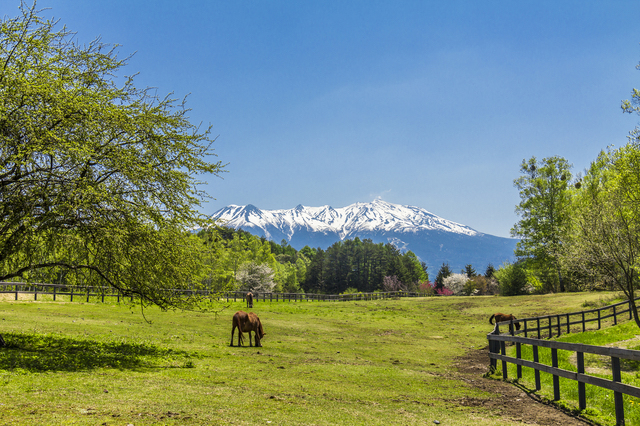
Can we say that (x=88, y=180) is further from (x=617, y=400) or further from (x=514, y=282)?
(x=514, y=282)

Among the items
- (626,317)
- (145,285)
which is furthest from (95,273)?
(626,317)

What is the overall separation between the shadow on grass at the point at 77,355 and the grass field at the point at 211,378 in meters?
0.03

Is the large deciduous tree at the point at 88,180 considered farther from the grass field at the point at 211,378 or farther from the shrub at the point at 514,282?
the shrub at the point at 514,282

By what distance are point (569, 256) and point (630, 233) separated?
3.48 meters

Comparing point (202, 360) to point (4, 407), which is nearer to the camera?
point (4, 407)

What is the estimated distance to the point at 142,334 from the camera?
1759 centimetres

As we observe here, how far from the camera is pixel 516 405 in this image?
9.19 m

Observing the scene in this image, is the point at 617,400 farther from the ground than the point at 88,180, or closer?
closer

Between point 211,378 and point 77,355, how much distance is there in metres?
4.08

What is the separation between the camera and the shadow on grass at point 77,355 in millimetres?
9531

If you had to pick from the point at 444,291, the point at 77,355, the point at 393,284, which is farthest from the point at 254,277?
the point at 77,355


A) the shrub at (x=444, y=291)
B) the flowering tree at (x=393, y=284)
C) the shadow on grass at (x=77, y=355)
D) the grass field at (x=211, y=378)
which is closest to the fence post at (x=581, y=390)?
the grass field at (x=211, y=378)

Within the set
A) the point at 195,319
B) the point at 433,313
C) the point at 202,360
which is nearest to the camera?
the point at 202,360

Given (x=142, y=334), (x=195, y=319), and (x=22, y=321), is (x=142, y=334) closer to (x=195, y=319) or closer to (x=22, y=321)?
(x=22, y=321)
